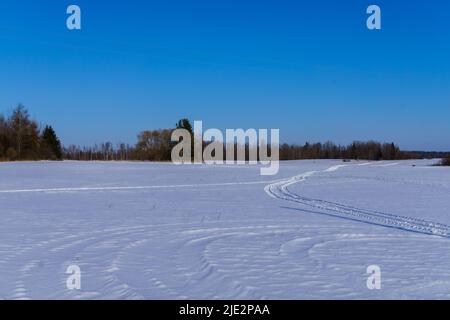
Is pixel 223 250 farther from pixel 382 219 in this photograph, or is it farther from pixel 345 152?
pixel 345 152

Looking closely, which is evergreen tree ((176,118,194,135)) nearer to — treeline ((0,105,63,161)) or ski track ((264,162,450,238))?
treeline ((0,105,63,161))

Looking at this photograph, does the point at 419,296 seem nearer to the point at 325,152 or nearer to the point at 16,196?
the point at 16,196

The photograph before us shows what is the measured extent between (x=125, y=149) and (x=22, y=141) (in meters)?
64.1

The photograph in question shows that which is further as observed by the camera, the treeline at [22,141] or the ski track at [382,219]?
the treeline at [22,141]

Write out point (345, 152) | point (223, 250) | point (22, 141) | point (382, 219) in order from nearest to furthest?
1. point (223, 250)
2. point (382, 219)
3. point (22, 141)
4. point (345, 152)

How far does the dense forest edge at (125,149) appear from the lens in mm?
69062

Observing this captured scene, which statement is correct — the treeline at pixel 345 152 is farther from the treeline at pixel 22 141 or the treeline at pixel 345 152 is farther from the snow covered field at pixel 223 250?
the snow covered field at pixel 223 250

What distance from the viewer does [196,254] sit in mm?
6867

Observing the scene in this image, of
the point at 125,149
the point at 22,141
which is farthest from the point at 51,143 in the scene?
the point at 125,149

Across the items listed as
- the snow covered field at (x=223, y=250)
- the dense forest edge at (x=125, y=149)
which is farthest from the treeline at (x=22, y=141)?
the snow covered field at (x=223, y=250)

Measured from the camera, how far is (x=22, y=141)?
69500 mm

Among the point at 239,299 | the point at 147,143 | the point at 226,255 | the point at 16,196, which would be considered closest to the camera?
the point at 239,299
